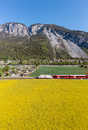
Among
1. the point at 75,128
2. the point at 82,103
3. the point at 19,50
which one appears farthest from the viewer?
the point at 19,50

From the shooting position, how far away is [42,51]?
166625 millimetres

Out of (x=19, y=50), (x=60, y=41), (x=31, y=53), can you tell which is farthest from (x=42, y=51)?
(x=60, y=41)

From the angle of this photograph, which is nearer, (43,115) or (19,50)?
(43,115)

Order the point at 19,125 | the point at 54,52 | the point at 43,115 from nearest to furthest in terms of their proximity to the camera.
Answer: the point at 19,125 → the point at 43,115 → the point at 54,52

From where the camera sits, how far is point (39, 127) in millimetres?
7562

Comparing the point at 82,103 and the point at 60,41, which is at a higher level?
the point at 60,41

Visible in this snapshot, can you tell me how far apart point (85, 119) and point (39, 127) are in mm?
3893

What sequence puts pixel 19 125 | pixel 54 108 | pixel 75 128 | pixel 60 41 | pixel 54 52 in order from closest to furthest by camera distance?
pixel 75 128, pixel 19 125, pixel 54 108, pixel 54 52, pixel 60 41

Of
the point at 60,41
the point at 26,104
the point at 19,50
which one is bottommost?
the point at 26,104

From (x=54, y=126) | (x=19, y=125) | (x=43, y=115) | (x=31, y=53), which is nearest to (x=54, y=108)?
(x=43, y=115)

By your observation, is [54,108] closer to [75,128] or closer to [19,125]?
[75,128]

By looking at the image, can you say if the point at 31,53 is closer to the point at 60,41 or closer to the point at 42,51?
the point at 42,51

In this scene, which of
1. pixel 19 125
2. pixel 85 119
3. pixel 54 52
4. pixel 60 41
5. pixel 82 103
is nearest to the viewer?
pixel 19 125

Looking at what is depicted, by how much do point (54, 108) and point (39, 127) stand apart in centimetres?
318
